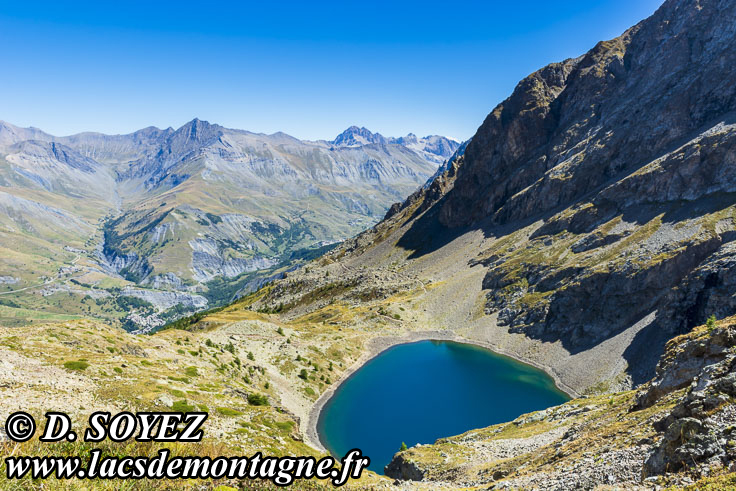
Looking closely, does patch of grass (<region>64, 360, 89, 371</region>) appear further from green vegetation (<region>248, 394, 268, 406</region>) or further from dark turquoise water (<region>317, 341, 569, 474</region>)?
dark turquoise water (<region>317, 341, 569, 474</region>)

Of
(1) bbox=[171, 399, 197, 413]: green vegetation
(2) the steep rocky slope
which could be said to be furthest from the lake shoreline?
(1) bbox=[171, 399, 197, 413]: green vegetation

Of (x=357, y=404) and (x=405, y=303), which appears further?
(x=405, y=303)

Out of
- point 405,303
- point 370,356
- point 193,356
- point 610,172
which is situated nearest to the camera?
point 193,356

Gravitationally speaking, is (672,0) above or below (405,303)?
above

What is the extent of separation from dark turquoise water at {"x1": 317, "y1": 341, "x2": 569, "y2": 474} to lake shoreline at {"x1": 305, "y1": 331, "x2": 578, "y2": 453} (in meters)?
1.40

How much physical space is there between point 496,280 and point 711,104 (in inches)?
4598

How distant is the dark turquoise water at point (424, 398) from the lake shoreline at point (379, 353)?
4.59 ft

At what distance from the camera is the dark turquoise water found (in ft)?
263

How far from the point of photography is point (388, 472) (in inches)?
2169

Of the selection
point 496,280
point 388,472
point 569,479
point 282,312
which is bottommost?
point 282,312

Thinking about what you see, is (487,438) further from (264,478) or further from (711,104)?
(711,104)

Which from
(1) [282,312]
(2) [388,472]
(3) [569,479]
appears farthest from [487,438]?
(1) [282,312]

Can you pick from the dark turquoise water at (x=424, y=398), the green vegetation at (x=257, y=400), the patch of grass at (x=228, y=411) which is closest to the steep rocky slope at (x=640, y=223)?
the dark turquoise water at (x=424, y=398)

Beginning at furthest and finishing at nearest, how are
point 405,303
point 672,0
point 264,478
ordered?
1. point 672,0
2. point 405,303
3. point 264,478
